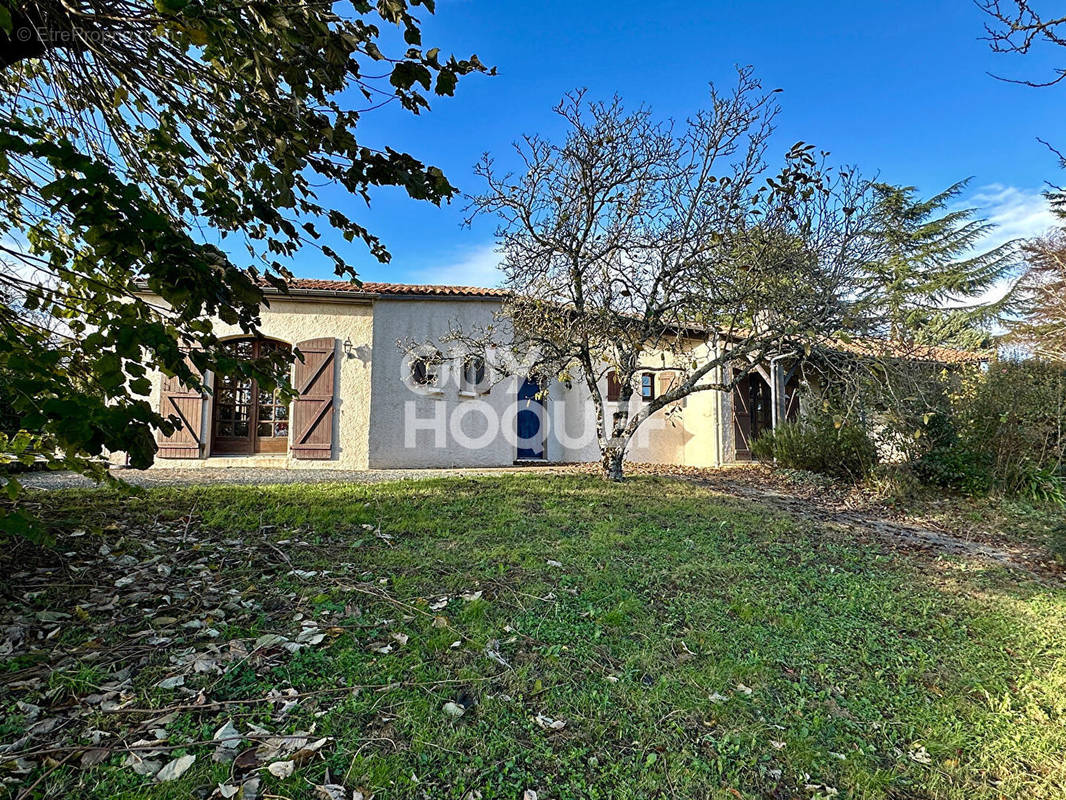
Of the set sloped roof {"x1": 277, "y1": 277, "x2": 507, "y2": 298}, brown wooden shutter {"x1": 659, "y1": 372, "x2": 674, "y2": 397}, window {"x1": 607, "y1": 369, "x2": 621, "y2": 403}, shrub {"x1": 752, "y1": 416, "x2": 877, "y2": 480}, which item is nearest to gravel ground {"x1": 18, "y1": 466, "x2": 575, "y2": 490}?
sloped roof {"x1": 277, "y1": 277, "x2": 507, "y2": 298}

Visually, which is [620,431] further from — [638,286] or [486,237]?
[486,237]

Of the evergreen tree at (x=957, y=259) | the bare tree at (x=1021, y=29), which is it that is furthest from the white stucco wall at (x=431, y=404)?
the evergreen tree at (x=957, y=259)

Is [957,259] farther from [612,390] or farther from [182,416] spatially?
[182,416]

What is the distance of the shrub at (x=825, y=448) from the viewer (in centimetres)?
832

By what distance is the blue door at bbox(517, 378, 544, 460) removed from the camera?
10516 mm

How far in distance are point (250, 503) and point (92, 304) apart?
2.88 metres

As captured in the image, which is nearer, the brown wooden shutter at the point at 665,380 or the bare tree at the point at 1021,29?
the bare tree at the point at 1021,29

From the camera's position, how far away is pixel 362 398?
969 centimetres

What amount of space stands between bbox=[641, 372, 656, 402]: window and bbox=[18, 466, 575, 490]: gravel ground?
4770mm

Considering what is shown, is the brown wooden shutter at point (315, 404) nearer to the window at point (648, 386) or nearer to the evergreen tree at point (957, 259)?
the window at point (648, 386)

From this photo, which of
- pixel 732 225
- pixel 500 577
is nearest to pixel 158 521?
pixel 500 577

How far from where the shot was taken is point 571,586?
3545 millimetres

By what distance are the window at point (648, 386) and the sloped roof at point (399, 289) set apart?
13.1ft

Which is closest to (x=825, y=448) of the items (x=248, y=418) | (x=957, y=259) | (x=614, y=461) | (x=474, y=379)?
(x=614, y=461)
